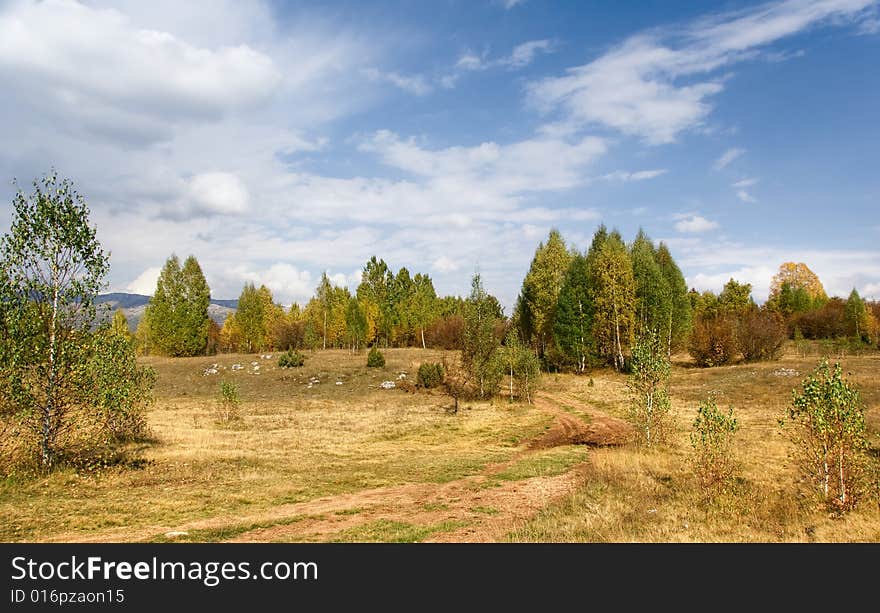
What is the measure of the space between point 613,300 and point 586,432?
32.4m

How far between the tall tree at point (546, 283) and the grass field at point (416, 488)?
1216 inches

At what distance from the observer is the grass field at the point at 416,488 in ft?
39.8

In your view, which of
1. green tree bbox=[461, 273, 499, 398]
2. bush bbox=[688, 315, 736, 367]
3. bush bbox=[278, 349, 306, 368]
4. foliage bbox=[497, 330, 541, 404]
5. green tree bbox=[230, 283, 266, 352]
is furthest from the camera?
green tree bbox=[230, 283, 266, 352]

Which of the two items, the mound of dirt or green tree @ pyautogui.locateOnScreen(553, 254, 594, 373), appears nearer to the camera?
the mound of dirt

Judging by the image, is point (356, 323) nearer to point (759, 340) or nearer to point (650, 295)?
point (650, 295)

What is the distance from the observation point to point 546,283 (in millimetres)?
67625

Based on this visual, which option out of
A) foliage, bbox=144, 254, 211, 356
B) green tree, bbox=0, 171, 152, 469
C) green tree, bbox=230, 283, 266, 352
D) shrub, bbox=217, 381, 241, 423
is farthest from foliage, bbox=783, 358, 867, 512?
green tree, bbox=230, 283, 266, 352

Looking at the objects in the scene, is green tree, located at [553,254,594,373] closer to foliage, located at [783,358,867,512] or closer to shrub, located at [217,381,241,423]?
shrub, located at [217,381,241,423]

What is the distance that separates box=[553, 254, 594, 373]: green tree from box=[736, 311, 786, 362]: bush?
18.8 m

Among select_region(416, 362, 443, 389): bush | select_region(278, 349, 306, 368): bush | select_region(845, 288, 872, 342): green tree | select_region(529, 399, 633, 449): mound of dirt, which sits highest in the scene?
select_region(845, 288, 872, 342): green tree

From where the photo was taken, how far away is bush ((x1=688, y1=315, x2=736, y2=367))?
6119 cm

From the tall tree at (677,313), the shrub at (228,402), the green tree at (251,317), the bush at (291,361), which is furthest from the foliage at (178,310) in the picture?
the tall tree at (677,313)

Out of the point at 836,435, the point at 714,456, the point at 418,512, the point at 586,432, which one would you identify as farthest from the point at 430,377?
the point at 836,435

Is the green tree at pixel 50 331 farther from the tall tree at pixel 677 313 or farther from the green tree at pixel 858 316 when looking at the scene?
the green tree at pixel 858 316
